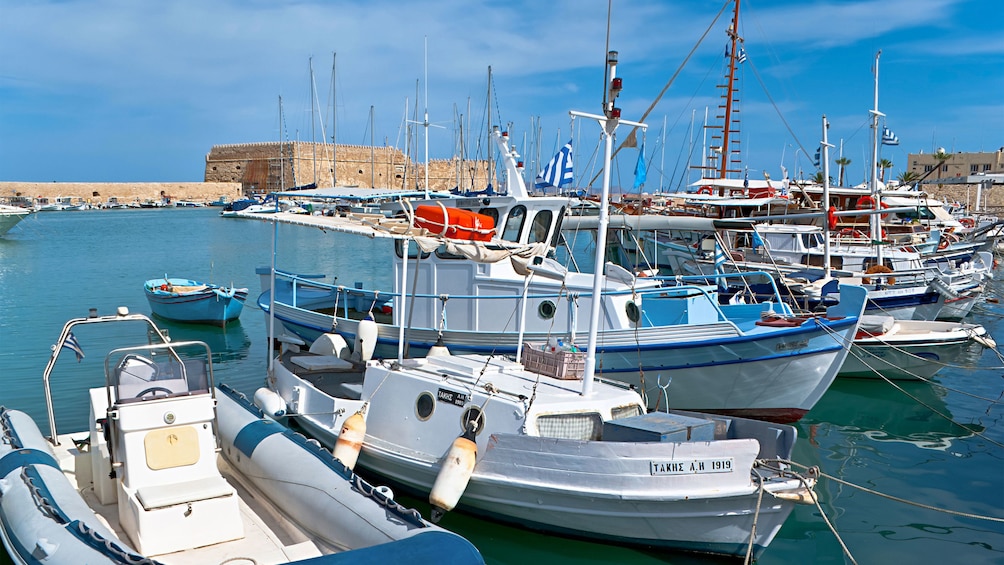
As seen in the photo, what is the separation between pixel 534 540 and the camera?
27.3ft

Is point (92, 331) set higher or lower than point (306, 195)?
lower

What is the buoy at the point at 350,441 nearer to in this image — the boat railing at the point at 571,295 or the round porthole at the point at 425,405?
the round porthole at the point at 425,405

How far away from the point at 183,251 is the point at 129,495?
4118 cm

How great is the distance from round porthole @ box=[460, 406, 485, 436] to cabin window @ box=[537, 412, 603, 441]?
2.12 feet

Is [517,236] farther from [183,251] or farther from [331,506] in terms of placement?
[183,251]

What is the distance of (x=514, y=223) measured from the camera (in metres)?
13.4

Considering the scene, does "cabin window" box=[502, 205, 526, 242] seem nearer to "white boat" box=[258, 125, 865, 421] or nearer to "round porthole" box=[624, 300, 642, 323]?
"white boat" box=[258, 125, 865, 421]

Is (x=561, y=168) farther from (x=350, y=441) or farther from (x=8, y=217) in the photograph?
(x=8, y=217)

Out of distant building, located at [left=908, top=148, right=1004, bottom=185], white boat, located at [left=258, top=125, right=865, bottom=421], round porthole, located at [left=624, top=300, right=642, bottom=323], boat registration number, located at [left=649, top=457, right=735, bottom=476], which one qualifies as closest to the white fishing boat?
boat registration number, located at [left=649, top=457, right=735, bottom=476]

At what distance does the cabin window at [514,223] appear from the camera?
13336 millimetres

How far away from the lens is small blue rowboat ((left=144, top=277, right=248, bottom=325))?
2136 cm

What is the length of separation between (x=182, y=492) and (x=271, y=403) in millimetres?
4177

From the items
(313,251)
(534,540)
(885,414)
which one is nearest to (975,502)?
(885,414)

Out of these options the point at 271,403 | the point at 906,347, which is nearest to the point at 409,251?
the point at 271,403
